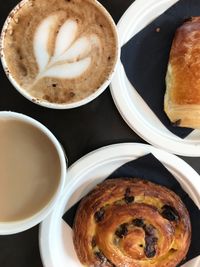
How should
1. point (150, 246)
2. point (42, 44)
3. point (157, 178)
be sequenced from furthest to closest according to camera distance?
point (157, 178) → point (150, 246) → point (42, 44)

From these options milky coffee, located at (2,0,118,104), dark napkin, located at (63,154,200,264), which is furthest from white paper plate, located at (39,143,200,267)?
milky coffee, located at (2,0,118,104)

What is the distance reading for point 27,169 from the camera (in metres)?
1.22

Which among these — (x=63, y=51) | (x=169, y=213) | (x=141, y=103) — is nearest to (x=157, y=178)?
(x=169, y=213)

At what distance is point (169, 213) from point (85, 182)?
26 cm

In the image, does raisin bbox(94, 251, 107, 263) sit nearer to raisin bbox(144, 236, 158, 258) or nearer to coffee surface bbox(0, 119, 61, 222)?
raisin bbox(144, 236, 158, 258)

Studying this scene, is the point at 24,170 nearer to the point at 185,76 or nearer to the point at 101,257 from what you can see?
the point at 101,257

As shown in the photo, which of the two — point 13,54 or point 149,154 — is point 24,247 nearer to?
point 149,154

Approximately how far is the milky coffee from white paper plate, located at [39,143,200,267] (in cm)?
24

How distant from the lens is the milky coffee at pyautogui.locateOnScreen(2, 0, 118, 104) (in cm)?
120

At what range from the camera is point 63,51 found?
120 cm

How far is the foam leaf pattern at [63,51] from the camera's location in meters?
1.19

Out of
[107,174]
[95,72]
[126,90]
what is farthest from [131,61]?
[107,174]

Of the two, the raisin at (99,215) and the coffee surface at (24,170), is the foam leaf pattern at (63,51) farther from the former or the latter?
the raisin at (99,215)

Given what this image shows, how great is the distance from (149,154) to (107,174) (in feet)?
0.45
